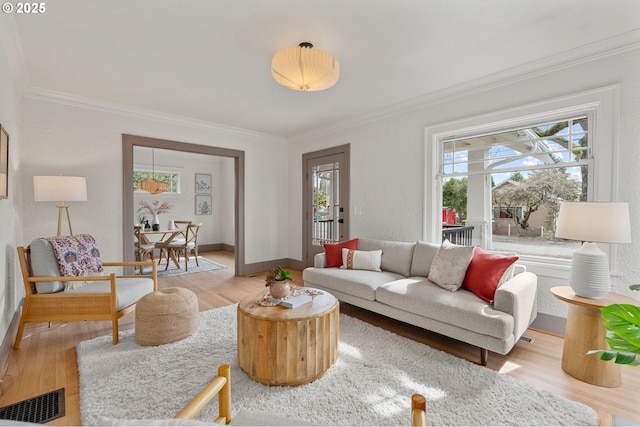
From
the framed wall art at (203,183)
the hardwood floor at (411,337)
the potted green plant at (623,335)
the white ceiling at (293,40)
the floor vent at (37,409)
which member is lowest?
the floor vent at (37,409)

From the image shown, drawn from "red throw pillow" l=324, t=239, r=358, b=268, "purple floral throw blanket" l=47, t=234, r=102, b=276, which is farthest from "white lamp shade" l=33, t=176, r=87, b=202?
"red throw pillow" l=324, t=239, r=358, b=268

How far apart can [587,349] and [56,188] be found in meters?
4.82

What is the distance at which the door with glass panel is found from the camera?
489 centimetres

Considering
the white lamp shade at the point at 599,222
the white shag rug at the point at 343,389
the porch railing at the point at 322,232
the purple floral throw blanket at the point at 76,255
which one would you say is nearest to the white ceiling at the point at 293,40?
the white lamp shade at the point at 599,222

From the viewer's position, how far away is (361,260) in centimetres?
362

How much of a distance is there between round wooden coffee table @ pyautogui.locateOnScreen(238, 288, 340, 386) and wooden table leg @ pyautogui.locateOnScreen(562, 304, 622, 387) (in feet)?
5.73

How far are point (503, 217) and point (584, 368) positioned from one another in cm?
165

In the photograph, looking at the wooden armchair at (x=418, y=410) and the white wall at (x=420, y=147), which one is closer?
the wooden armchair at (x=418, y=410)

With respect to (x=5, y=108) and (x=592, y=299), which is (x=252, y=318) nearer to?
(x=592, y=299)

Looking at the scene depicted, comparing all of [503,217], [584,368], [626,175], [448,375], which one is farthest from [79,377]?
[626,175]

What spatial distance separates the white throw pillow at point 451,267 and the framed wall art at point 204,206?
21.2 ft

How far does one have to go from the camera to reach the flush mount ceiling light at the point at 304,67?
2.16 m

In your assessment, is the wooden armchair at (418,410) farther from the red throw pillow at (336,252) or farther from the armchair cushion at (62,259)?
the armchair cushion at (62,259)

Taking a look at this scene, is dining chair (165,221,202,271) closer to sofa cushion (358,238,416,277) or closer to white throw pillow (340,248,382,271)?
white throw pillow (340,248,382,271)
